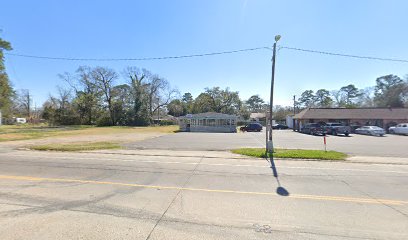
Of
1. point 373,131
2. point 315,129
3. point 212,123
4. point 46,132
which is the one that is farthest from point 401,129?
point 46,132

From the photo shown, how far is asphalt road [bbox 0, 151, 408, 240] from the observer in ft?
13.1

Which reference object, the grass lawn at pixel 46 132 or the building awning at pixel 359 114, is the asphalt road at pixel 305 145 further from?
the grass lawn at pixel 46 132

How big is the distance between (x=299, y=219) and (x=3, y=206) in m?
6.25

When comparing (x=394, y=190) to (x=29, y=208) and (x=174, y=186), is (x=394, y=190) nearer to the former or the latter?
(x=174, y=186)

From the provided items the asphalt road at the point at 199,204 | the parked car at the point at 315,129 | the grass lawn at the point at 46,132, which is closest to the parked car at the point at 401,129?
the parked car at the point at 315,129

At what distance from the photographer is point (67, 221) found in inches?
171

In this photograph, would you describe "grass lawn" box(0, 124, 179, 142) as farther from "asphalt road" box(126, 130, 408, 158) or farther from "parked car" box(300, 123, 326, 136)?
"parked car" box(300, 123, 326, 136)

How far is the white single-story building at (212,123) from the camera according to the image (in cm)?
4388

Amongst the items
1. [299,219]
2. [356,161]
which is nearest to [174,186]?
[299,219]

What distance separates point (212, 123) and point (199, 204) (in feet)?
129

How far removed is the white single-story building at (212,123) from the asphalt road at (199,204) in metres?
34.7

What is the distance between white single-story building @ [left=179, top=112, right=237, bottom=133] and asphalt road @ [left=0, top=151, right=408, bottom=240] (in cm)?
3469

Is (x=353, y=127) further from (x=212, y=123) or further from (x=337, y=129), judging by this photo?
(x=212, y=123)

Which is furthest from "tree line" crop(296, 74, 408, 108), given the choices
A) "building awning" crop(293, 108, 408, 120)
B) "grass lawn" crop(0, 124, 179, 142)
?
"grass lawn" crop(0, 124, 179, 142)
